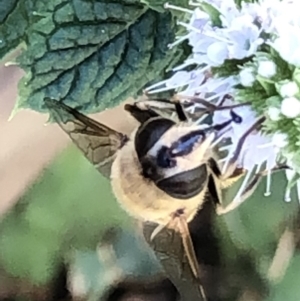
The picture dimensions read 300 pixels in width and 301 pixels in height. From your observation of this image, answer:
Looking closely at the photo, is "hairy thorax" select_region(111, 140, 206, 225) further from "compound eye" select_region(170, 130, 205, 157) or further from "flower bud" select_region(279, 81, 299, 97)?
"flower bud" select_region(279, 81, 299, 97)

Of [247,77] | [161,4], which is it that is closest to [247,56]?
[247,77]

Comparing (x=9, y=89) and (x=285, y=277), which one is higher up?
(x=9, y=89)

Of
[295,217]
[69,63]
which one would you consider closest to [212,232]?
[295,217]

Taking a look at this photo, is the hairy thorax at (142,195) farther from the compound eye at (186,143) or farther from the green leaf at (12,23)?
the green leaf at (12,23)

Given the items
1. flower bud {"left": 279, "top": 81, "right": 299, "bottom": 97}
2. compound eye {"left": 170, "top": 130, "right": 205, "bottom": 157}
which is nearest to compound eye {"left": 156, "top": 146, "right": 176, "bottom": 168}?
compound eye {"left": 170, "top": 130, "right": 205, "bottom": 157}

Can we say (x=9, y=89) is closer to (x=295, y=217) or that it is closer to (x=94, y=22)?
(x=94, y=22)

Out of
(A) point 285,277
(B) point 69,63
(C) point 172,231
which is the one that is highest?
(B) point 69,63
